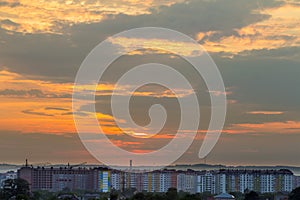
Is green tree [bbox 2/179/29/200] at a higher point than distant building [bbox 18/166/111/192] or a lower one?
lower

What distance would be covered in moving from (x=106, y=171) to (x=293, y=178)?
21564 mm

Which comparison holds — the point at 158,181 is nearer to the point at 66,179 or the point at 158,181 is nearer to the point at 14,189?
the point at 66,179

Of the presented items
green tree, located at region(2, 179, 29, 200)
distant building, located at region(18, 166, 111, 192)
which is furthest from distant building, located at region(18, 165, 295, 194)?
green tree, located at region(2, 179, 29, 200)

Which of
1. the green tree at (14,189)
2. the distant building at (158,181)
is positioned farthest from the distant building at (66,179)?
the green tree at (14,189)

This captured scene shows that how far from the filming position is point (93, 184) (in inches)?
3027

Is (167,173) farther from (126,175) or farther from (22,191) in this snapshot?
Answer: (22,191)

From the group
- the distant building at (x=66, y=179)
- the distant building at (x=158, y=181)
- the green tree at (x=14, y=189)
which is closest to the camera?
the green tree at (x=14, y=189)

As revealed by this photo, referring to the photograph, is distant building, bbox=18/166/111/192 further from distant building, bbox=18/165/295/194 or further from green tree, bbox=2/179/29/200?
green tree, bbox=2/179/29/200

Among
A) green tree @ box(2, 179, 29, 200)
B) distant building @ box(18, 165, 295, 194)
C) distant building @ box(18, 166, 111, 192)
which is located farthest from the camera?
distant building @ box(18, 165, 295, 194)

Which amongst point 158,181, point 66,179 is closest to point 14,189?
point 66,179

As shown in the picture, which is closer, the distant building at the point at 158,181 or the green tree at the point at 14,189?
the green tree at the point at 14,189

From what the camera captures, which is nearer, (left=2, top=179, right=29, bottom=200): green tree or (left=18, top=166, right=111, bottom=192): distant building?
(left=2, top=179, right=29, bottom=200): green tree

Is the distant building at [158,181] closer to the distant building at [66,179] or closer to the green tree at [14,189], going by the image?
the distant building at [66,179]

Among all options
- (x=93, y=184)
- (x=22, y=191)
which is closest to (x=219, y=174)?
(x=93, y=184)
